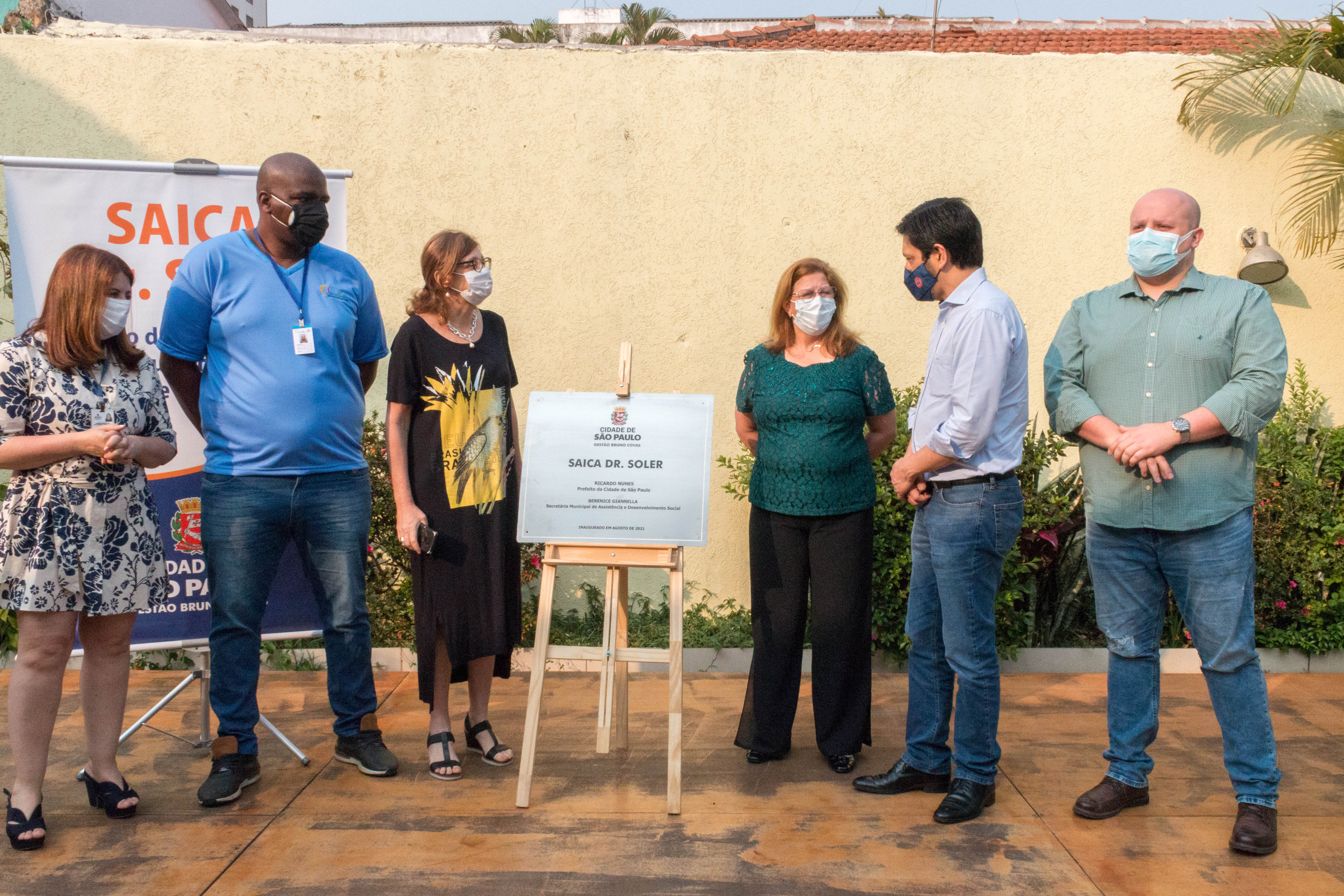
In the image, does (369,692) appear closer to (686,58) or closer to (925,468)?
(925,468)

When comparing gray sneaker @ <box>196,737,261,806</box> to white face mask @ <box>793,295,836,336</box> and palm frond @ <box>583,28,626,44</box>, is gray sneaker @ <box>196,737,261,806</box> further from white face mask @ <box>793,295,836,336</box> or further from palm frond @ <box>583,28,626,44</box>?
palm frond @ <box>583,28,626,44</box>

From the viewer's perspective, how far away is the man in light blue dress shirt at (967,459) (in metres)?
3.49

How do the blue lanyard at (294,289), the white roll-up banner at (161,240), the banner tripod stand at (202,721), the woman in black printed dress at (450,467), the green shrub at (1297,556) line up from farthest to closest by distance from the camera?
the green shrub at (1297,556) → the white roll-up banner at (161,240) → the banner tripod stand at (202,721) → the woman in black printed dress at (450,467) → the blue lanyard at (294,289)

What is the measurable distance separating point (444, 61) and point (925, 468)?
12.6ft

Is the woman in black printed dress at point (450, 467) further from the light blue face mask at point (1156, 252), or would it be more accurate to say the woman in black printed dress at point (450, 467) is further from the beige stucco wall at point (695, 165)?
the light blue face mask at point (1156, 252)

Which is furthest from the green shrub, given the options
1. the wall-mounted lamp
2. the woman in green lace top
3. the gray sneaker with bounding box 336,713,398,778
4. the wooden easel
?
the gray sneaker with bounding box 336,713,398,778

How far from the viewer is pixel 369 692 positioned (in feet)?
13.5

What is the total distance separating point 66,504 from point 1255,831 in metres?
4.01

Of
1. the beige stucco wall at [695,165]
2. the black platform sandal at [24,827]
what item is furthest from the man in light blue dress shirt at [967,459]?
the black platform sandal at [24,827]

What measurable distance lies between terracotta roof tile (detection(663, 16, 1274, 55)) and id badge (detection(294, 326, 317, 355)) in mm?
8033

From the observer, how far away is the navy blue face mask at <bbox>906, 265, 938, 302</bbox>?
12.1 ft

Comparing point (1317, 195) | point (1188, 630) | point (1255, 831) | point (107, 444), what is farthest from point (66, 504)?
point (1317, 195)

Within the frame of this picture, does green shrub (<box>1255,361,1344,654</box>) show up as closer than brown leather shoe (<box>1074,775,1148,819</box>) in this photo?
No

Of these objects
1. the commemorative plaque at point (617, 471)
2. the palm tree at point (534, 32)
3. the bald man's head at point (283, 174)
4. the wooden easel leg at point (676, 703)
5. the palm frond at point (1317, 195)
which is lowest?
the wooden easel leg at point (676, 703)
